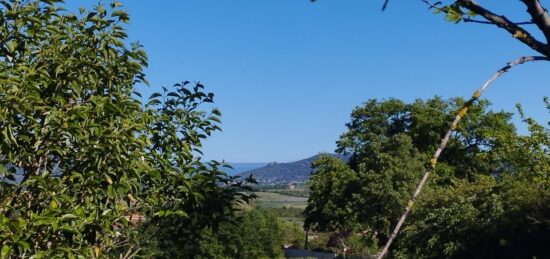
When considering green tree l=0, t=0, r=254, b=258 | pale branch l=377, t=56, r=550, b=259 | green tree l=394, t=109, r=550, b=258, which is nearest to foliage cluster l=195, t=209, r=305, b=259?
green tree l=394, t=109, r=550, b=258

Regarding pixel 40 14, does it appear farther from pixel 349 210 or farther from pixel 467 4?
pixel 349 210

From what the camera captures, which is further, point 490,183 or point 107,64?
point 490,183

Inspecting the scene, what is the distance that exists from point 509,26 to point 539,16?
0.27ft

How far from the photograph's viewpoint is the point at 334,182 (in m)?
34.0

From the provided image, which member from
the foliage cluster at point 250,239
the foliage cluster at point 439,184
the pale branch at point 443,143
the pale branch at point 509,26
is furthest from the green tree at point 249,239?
A: the pale branch at point 443,143

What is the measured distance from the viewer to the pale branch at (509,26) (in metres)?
1.67

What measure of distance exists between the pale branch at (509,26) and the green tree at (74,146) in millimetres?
2344

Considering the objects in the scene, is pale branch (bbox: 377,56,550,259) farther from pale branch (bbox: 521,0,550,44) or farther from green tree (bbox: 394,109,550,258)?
green tree (bbox: 394,109,550,258)

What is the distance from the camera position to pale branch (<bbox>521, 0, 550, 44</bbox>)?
1655 mm

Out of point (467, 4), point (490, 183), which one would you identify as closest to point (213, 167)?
point (467, 4)

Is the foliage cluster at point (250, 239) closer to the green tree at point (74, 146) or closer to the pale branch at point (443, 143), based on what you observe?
the green tree at point (74, 146)

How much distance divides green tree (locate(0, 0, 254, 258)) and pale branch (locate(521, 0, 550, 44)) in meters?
2.48

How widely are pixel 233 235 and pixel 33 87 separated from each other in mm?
34432

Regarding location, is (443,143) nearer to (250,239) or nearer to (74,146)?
(74,146)
